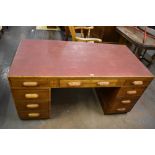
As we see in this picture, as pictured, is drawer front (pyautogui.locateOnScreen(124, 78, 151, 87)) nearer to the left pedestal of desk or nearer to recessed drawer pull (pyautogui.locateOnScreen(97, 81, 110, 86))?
recessed drawer pull (pyautogui.locateOnScreen(97, 81, 110, 86))

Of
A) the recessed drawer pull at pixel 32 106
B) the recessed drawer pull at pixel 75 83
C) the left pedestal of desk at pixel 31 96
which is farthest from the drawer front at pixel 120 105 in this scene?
the recessed drawer pull at pixel 32 106

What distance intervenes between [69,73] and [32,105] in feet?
1.62

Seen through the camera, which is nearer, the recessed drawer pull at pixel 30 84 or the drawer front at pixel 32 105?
the recessed drawer pull at pixel 30 84

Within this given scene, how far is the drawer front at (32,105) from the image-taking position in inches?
53.3

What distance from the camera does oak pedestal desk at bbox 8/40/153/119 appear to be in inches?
47.3

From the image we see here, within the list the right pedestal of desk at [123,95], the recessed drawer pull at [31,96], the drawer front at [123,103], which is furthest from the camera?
the drawer front at [123,103]

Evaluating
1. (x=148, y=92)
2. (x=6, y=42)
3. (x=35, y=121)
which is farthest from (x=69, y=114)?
(x=6, y=42)

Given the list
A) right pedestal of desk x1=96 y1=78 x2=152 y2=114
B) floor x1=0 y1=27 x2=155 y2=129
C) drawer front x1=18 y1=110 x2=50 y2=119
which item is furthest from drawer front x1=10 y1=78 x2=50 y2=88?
right pedestal of desk x1=96 y1=78 x2=152 y2=114

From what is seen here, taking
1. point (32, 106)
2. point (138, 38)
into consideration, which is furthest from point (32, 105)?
point (138, 38)

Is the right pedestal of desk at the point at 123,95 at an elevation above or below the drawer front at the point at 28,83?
below

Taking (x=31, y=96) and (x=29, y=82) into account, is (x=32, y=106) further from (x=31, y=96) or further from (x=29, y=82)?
(x=29, y=82)

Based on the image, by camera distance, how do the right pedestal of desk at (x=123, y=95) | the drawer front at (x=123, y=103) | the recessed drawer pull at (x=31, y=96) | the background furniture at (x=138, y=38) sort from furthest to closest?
1. the background furniture at (x=138, y=38)
2. the drawer front at (x=123, y=103)
3. the right pedestal of desk at (x=123, y=95)
4. the recessed drawer pull at (x=31, y=96)

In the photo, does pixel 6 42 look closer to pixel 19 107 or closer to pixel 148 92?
pixel 19 107

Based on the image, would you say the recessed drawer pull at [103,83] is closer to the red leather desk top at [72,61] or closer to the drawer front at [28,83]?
the red leather desk top at [72,61]
